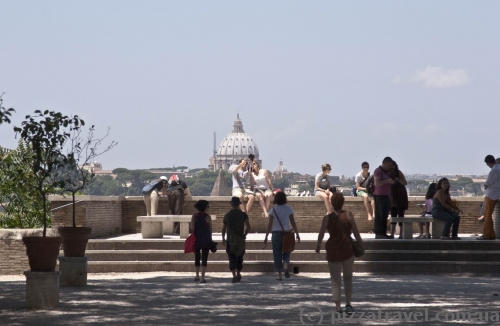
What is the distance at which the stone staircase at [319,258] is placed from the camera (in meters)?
16.6

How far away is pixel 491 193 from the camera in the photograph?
1730 centimetres

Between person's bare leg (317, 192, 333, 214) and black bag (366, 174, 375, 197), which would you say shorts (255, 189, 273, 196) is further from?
black bag (366, 174, 375, 197)

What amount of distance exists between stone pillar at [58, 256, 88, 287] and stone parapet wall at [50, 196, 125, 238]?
185 inches

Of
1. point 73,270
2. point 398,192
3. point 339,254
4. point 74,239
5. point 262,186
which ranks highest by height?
point 262,186

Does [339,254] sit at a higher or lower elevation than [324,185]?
lower

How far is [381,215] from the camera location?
17.8 meters

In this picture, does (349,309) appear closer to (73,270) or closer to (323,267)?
(73,270)

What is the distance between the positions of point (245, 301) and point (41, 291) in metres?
2.25

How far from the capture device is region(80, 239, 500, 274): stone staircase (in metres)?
16.6

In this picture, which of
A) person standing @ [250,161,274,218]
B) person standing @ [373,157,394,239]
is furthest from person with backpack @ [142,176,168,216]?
person standing @ [373,157,394,239]

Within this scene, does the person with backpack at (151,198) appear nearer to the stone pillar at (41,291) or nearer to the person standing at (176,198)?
the person standing at (176,198)

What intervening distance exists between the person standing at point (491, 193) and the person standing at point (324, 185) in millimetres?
3876

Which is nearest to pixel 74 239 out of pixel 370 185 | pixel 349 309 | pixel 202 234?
pixel 202 234

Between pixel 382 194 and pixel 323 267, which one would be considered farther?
pixel 382 194
